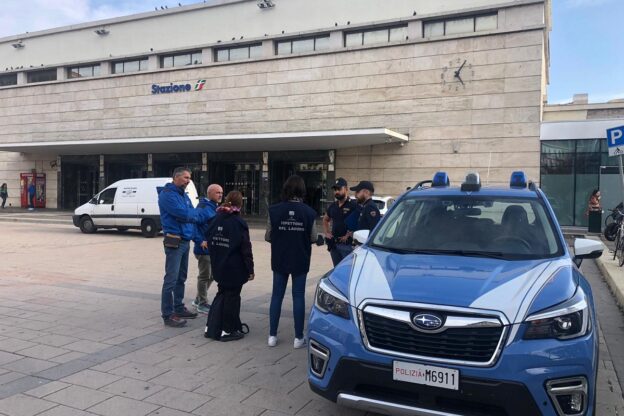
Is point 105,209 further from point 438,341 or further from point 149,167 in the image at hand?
point 438,341

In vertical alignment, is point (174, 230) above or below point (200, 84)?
below

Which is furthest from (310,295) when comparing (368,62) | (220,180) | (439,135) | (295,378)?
(220,180)

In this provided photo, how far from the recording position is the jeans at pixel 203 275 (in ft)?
21.7

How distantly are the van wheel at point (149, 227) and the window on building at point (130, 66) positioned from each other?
17.5 m

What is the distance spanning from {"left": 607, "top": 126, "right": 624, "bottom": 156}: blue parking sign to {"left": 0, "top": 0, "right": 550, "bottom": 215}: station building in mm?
8206

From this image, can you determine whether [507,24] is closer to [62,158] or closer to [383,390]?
[383,390]

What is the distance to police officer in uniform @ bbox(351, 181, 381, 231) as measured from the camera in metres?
6.02

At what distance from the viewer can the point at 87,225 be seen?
18531mm

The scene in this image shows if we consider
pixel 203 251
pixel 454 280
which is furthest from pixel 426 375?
pixel 203 251

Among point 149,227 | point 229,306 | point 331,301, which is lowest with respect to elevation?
point 149,227

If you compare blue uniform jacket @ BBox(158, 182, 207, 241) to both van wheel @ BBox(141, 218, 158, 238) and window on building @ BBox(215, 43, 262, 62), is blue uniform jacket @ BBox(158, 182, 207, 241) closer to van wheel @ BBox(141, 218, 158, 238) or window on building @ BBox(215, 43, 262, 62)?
van wheel @ BBox(141, 218, 158, 238)

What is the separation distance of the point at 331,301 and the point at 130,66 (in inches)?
1279

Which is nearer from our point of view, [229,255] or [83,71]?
[229,255]

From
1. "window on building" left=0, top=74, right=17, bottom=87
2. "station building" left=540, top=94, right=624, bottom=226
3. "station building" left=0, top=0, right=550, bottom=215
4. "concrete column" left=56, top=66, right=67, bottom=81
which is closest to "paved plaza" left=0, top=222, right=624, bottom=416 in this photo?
"station building" left=0, top=0, right=550, bottom=215
